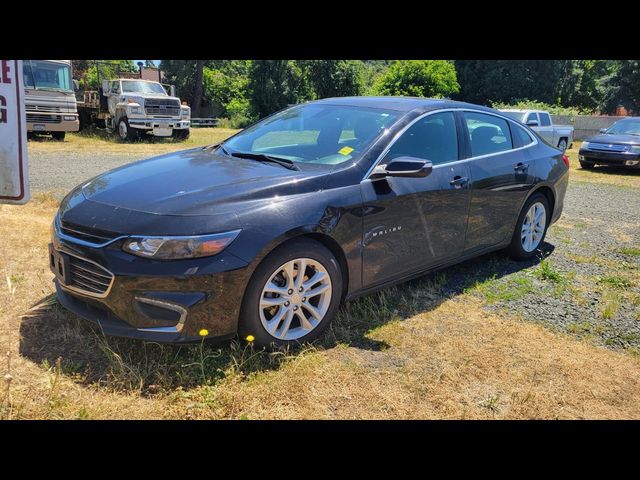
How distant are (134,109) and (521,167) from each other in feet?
53.4

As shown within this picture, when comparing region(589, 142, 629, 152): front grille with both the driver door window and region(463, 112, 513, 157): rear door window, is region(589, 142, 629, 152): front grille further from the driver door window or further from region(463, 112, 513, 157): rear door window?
the driver door window

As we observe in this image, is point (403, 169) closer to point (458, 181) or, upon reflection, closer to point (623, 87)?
point (458, 181)

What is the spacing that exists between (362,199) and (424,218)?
27.7 inches

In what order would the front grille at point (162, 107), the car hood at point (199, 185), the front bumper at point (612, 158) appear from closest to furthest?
the car hood at point (199, 185)
the front bumper at point (612, 158)
the front grille at point (162, 107)

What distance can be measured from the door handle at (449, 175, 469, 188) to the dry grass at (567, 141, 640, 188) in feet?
30.3

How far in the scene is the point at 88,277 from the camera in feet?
10.3

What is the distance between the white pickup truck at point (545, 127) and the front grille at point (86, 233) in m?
15.8

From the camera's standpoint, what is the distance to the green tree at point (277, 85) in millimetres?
32438

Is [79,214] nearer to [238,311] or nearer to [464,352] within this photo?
[238,311]

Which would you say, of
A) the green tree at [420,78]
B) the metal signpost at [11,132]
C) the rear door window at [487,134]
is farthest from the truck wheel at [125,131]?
the metal signpost at [11,132]

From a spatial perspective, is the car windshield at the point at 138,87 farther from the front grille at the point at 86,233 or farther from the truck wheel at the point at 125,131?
the front grille at the point at 86,233

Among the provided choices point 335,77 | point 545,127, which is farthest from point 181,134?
point 335,77

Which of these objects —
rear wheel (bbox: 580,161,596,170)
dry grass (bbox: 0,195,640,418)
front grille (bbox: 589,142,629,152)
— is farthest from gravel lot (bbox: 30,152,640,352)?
rear wheel (bbox: 580,161,596,170)

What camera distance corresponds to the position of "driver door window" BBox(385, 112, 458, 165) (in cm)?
409
